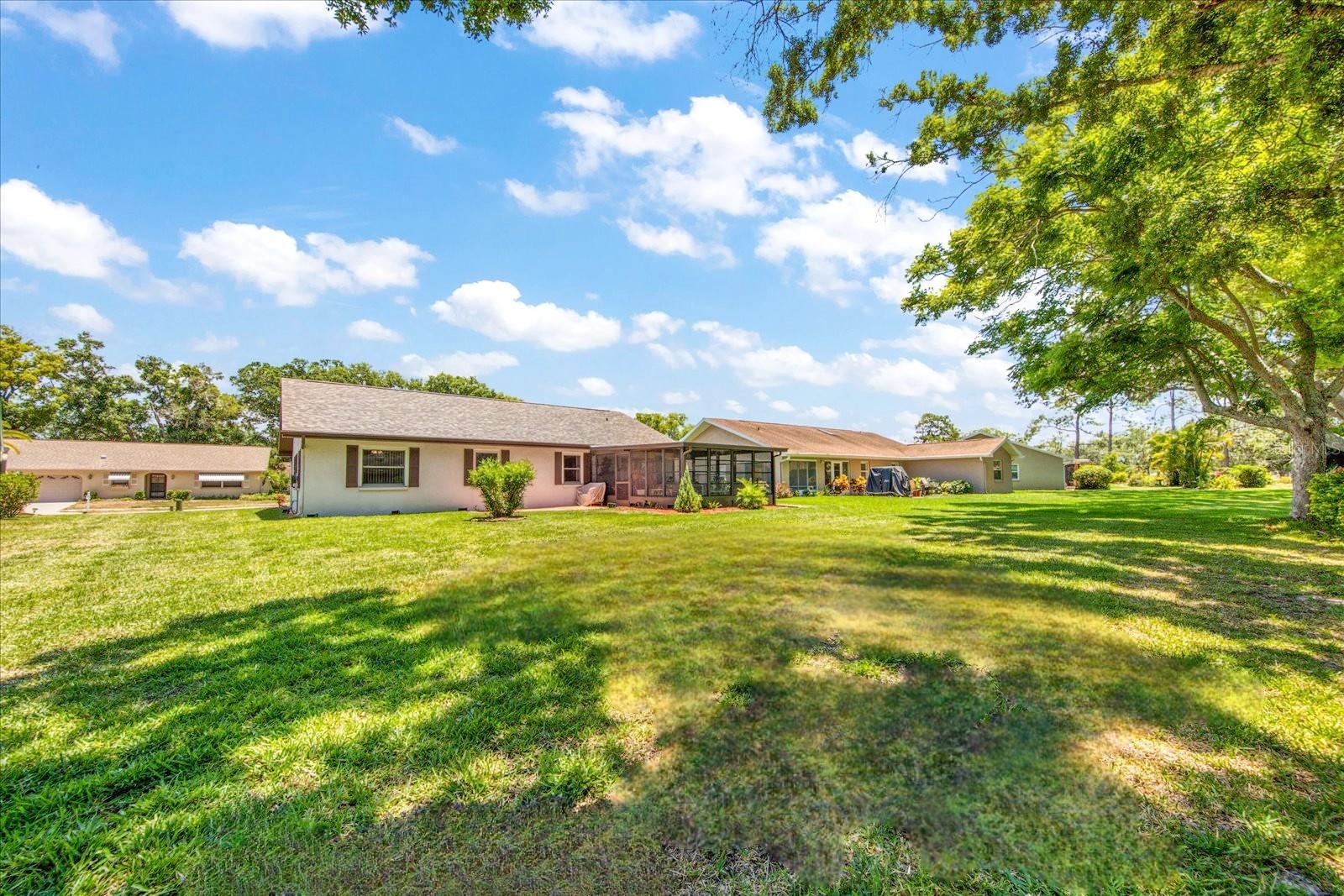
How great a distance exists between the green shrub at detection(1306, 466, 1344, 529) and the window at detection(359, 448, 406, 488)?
23123 millimetres

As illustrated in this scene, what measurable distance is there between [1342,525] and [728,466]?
50.6 feet

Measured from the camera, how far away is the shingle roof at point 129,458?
102 ft

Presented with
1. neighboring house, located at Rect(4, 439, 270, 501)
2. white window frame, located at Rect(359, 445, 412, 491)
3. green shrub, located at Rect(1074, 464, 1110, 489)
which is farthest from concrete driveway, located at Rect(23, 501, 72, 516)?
green shrub, located at Rect(1074, 464, 1110, 489)

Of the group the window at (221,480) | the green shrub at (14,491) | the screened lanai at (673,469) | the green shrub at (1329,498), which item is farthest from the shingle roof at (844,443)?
the window at (221,480)

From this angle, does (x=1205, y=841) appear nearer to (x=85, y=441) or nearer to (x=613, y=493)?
(x=613, y=493)

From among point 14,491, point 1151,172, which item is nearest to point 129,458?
point 14,491

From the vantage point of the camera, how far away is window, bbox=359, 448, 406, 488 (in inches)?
676

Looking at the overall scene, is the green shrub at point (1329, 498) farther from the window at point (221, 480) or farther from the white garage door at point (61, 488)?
the white garage door at point (61, 488)

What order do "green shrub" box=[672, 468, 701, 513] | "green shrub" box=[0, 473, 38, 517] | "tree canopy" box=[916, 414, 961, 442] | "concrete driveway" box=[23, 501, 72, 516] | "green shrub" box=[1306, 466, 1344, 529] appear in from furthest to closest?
"tree canopy" box=[916, 414, 961, 442] < "concrete driveway" box=[23, 501, 72, 516] < "green shrub" box=[672, 468, 701, 513] < "green shrub" box=[0, 473, 38, 517] < "green shrub" box=[1306, 466, 1344, 529]

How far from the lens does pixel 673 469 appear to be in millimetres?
20281

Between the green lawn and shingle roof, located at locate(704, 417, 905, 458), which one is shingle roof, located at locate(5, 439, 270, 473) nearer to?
shingle roof, located at locate(704, 417, 905, 458)

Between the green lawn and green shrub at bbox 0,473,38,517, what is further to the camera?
green shrub at bbox 0,473,38,517

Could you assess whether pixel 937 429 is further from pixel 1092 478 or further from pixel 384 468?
pixel 384 468

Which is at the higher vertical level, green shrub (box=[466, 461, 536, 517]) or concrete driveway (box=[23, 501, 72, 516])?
green shrub (box=[466, 461, 536, 517])
